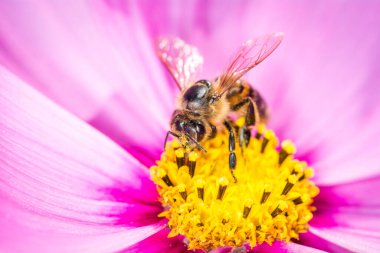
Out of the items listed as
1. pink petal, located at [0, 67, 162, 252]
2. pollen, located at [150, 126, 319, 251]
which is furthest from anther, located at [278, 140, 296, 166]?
pink petal, located at [0, 67, 162, 252]

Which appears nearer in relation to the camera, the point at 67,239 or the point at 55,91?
the point at 67,239

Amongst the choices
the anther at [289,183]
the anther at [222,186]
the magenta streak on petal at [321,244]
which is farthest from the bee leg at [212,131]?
the magenta streak on petal at [321,244]

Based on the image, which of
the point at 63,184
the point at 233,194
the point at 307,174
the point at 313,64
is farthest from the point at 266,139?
the point at 63,184

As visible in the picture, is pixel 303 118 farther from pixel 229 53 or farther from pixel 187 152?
pixel 187 152

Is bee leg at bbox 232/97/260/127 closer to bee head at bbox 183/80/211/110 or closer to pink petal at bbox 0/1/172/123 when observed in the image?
bee head at bbox 183/80/211/110

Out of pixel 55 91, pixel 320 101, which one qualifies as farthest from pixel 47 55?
pixel 320 101

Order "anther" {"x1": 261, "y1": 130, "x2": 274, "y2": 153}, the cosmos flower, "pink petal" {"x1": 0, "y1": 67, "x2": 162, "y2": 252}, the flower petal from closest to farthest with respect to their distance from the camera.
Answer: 1. "pink petal" {"x1": 0, "y1": 67, "x2": 162, "y2": 252}
2. the cosmos flower
3. "anther" {"x1": 261, "y1": 130, "x2": 274, "y2": 153}
4. the flower petal
